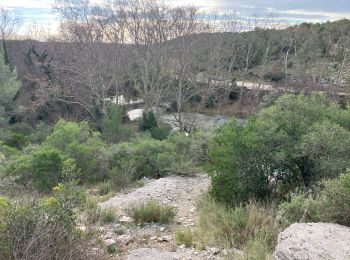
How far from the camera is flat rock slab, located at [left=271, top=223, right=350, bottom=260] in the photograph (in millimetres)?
3739

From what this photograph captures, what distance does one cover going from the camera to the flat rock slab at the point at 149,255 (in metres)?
4.96

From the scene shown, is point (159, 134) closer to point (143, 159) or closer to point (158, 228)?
point (143, 159)

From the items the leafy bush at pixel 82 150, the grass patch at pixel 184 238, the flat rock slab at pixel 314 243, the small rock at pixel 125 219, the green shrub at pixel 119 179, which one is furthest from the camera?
the leafy bush at pixel 82 150

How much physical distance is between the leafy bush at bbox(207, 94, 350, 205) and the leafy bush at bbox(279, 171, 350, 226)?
1811 millimetres

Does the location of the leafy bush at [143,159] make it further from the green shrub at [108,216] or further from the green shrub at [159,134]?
the green shrub at [159,134]

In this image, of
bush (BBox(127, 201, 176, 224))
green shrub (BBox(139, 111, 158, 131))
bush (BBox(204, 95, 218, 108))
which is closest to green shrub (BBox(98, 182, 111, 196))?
bush (BBox(127, 201, 176, 224))

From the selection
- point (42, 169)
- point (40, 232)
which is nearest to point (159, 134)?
point (42, 169)

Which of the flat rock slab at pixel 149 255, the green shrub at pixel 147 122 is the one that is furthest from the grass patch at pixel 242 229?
the green shrub at pixel 147 122

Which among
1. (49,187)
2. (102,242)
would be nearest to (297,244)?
(102,242)

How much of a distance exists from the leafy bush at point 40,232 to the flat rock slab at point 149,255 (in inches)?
30.3

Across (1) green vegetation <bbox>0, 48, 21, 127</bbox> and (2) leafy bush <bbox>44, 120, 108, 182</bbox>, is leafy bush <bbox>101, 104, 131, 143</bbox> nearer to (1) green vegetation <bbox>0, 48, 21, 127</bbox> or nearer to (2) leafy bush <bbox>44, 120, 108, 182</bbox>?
(2) leafy bush <bbox>44, 120, 108, 182</bbox>

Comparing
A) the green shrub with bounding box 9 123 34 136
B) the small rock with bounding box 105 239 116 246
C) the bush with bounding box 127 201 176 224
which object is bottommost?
the green shrub with bounding box 9 123 34 136

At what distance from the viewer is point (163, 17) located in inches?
1011

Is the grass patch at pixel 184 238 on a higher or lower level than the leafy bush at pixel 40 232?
lower
